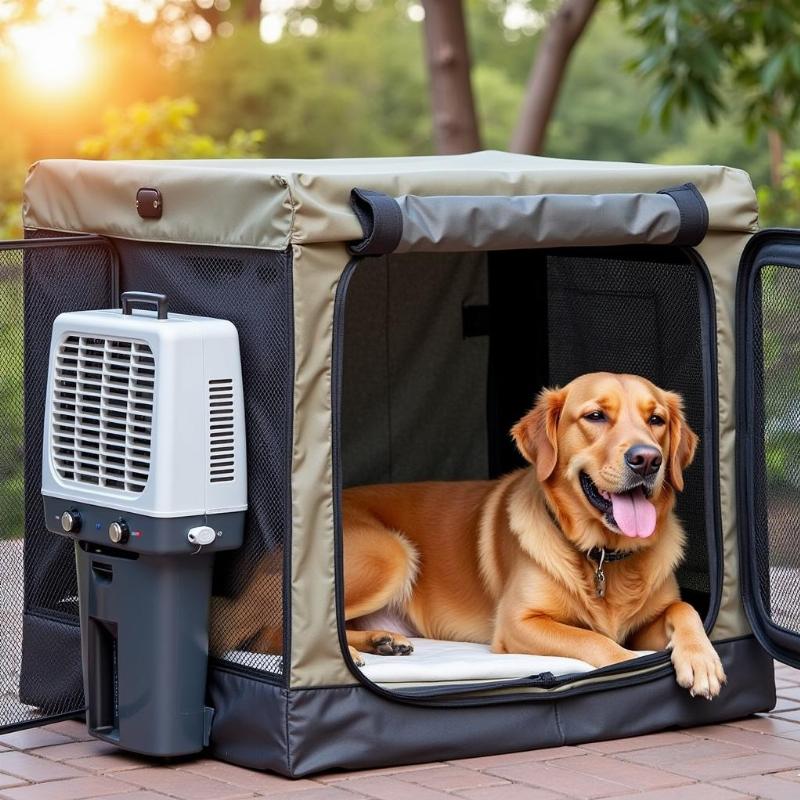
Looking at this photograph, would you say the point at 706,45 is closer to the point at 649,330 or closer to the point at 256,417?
the point at 649,330

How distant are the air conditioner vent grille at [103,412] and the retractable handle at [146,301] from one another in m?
0.13

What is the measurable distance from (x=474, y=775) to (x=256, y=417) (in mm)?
1204

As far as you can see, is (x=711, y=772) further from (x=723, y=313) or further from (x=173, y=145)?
(x=173, y=145)

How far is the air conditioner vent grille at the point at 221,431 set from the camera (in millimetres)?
4184

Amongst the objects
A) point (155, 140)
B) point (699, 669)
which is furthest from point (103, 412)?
point (155, 140)

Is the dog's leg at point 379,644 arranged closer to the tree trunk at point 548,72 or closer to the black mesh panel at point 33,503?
the black mesh panel at point 33,503

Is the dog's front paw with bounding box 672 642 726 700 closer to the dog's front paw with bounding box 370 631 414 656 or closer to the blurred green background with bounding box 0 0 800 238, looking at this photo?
the dog's front paw with bounding box 370 631 414 656

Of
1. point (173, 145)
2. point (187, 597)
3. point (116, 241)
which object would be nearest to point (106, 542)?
point (187, 597)

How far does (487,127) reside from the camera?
107 ft

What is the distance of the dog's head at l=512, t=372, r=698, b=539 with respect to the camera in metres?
4.72

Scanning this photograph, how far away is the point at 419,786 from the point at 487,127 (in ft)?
96.8

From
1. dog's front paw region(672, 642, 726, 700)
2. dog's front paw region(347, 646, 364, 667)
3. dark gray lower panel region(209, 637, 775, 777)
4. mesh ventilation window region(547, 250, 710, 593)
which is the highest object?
mesh ventilation window region(547, 250, 710, 593)

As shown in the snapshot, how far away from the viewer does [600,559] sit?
16.1 feet

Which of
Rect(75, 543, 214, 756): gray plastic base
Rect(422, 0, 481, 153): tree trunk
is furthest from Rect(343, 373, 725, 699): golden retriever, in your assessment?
Rect(422, 0, 481, 153): tree trunk
